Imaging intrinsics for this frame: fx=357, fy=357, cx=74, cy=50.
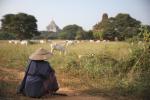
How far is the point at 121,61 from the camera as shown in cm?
752

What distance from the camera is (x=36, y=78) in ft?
A: 17.3

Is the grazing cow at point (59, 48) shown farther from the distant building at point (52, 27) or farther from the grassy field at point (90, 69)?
the distant building at point (52, 27)

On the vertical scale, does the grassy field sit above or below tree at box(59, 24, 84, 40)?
below

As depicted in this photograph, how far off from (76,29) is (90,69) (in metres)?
0.97

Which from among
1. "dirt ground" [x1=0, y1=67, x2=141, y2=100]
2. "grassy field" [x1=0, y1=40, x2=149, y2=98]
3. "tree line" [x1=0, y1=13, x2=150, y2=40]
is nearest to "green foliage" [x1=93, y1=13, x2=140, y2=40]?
"tree line" [x1=0, y1=13, x2=150, y2=40]

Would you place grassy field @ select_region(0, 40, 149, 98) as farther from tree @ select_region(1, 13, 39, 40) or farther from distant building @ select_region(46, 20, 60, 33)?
distant building @ select_region(46, 20, 60, 33)

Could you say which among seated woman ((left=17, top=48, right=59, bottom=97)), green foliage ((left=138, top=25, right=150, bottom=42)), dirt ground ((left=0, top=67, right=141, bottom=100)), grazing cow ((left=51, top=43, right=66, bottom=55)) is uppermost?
green foliage ((left=138, top=25, right=150, bottom=42))

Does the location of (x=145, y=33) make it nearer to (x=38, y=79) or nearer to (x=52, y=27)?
(x=52, y=27)

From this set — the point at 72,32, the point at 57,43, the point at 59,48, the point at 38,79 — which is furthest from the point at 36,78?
the point at 59,48

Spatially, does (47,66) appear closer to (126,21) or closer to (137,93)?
(137,93)

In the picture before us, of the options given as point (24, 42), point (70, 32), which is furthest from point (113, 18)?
point (24, 42)

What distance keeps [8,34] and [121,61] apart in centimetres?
248

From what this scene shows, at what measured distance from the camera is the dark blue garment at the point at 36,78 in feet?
17.2

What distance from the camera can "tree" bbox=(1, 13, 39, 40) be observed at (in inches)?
289
